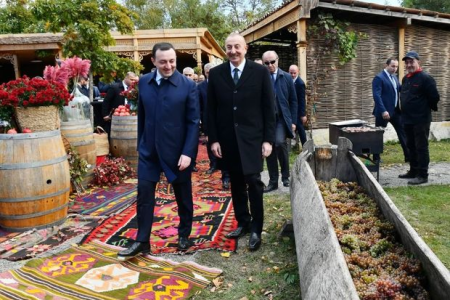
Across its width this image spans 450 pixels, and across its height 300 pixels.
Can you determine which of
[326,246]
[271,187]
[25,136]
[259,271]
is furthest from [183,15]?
[326,246]

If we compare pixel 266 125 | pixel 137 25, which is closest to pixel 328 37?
pixel 266 125

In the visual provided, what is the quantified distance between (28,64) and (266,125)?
18926 mm

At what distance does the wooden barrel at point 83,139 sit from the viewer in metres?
6.11

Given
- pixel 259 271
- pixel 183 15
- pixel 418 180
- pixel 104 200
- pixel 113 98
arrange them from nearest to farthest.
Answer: pixel 259 271, pixel 104 200, pixel 418 180, pixel 113 98, pixel 183 15

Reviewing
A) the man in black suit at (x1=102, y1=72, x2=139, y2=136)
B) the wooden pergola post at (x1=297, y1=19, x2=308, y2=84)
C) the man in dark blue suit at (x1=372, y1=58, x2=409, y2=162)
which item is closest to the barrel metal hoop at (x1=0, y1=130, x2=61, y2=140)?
the man in black suit at (x1=102, y1=72, x2=139, y2=136)

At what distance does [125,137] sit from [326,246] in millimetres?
5743

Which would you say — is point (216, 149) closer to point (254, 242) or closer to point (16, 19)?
point (254, 242)

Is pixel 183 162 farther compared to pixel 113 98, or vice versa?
pixel 113 98

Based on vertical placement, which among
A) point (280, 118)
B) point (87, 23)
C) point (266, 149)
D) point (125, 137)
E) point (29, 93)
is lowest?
point (125, 137)

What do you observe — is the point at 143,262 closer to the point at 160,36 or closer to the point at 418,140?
the point at 418,140

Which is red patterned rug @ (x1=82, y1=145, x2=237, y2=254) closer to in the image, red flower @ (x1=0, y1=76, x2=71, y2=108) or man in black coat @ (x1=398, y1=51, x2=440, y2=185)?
red flower @ (x1=0, y1=76, x2=71, y2=108)

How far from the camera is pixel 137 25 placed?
3603cm

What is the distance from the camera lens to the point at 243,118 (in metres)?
3.80

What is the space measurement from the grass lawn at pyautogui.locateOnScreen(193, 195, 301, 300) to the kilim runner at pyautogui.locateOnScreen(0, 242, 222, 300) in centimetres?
15
